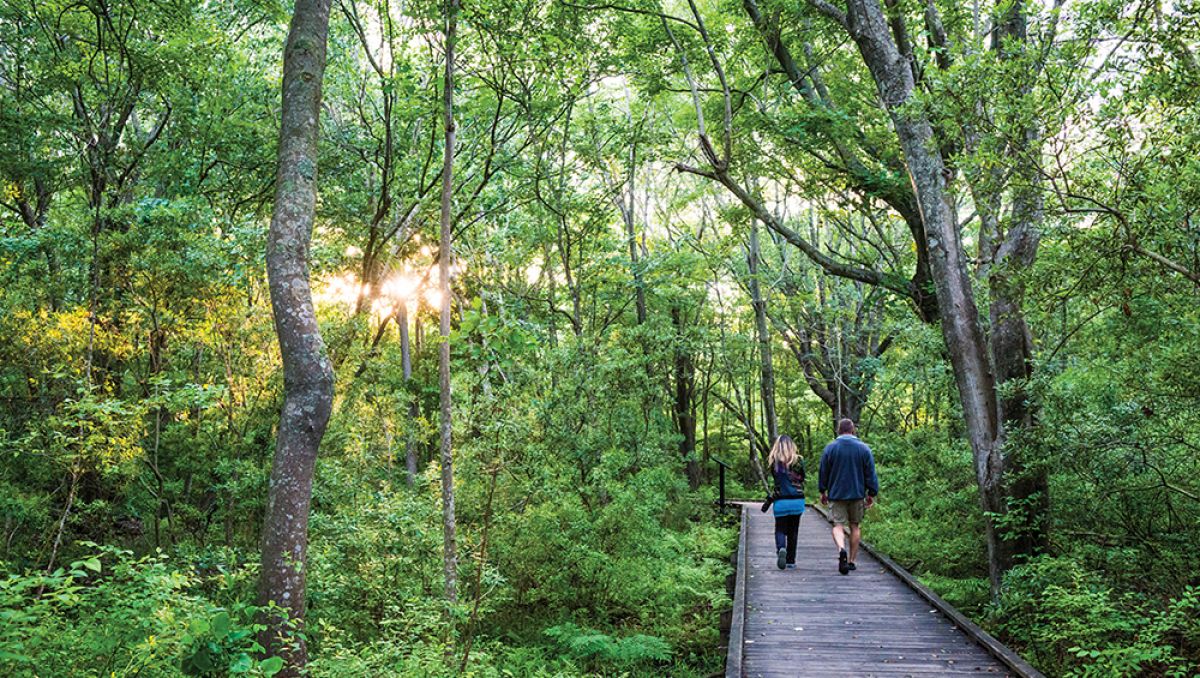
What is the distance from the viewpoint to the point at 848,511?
8242 mm

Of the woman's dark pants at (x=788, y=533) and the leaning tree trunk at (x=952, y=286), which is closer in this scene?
the leaning tree trunk at (x=952, y=286)

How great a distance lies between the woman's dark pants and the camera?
902 centimetres

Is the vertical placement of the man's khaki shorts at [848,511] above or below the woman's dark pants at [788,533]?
above

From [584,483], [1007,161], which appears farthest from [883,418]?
[1007,161]

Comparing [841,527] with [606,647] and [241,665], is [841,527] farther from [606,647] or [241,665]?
[241,665]

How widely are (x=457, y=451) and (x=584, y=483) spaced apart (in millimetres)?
2906

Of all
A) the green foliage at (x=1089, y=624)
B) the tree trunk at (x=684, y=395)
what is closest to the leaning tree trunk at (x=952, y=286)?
the green foliage at (x=1089, y=624)

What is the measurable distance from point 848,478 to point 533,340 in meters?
4.53

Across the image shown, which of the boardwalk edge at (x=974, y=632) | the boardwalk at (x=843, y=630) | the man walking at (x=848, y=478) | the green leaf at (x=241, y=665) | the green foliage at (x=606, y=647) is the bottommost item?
the green foliage at (x=606, y=647)

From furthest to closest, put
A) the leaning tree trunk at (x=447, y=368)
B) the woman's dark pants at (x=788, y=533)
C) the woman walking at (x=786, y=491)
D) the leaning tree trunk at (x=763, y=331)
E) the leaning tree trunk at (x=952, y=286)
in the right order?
the leaning tree trunk at (x=763, y=331) < the woman's dark pants at (x=788, y=533) < the woman walking at (x=786, y=491) < the leaning tree trunk at (x=952, y=286) < the leaning tree trunk at (x=447, y=368)

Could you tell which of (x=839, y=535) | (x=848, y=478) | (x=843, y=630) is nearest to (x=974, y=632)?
(x=843, y=630)

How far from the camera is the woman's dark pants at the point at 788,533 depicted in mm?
9023

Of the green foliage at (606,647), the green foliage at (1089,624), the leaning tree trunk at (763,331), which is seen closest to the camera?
the green foliage at (1089,624)

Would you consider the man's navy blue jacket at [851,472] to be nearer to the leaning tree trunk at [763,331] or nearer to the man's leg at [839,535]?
the man's leg at [839,535]
